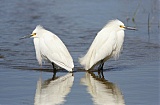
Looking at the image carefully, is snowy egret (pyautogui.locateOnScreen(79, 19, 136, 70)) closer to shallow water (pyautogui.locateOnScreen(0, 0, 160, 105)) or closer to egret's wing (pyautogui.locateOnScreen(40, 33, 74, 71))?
shallow water (pyautogui.locateOnScreen(0, 0, 160, 105))

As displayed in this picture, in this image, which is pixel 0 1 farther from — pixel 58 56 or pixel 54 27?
pixel 58 56

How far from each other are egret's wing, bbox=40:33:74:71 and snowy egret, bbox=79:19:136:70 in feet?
1.62

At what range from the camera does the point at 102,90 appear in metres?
8.87

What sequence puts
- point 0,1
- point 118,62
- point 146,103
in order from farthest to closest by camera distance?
point 0,1, point 118,62, point 146,103

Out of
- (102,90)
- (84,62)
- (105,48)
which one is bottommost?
(102,90)

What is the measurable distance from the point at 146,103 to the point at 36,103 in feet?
5.29

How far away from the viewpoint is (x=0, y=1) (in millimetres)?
19641

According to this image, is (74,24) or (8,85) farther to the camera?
(74,24)

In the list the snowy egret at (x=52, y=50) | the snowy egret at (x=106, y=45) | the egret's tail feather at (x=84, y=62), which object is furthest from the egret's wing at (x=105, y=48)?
the snowy egret at (x=52, y=50)

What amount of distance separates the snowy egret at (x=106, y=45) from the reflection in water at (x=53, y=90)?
70 cm

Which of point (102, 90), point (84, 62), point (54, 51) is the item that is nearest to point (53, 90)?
point (102, 90)

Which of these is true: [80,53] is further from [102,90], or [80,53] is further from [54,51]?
[102,90]

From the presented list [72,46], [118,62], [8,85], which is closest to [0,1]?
[72,46]

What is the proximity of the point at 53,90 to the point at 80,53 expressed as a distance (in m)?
3.66
